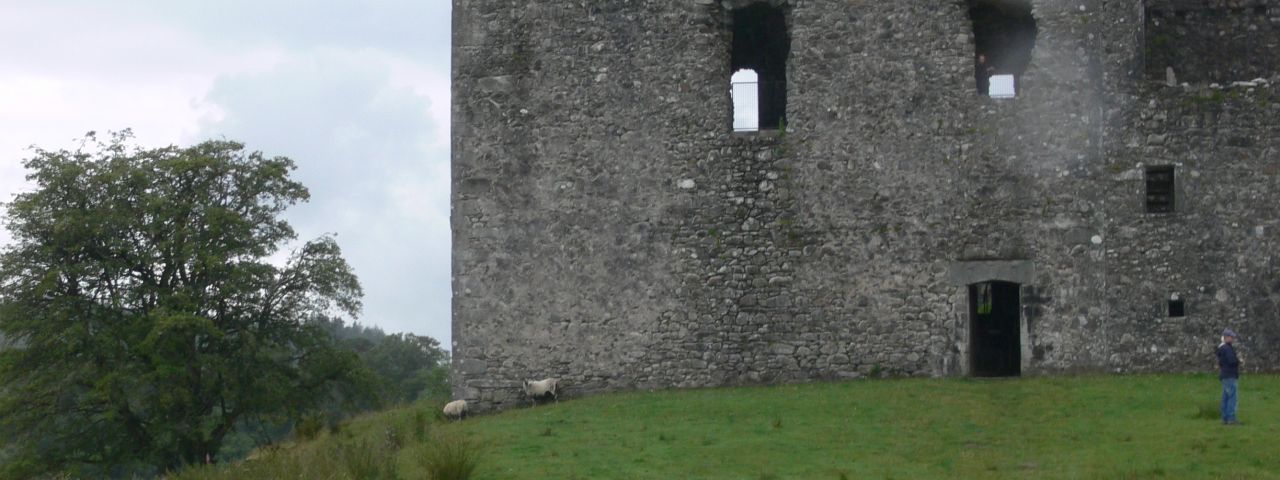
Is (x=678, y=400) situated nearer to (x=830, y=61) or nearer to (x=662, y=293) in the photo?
(x=662, y=293)

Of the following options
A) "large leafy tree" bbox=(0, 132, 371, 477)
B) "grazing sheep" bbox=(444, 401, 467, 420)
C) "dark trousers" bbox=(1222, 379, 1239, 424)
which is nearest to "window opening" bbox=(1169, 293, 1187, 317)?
"dark trousers" bbox=(1222, 379, 1239, 424)

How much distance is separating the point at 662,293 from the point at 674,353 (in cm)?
88

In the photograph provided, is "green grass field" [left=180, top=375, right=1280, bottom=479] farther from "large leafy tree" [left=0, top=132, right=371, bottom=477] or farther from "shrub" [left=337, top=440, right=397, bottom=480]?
"large leafy tree" [left=0, top=132, right=371, bottom=477]

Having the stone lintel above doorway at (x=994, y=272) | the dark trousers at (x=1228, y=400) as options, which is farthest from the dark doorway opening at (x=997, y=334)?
the dark trousers at (x=1228, y=400)

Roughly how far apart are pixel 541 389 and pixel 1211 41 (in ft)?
35.0

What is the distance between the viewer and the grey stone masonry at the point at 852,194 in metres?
21.8

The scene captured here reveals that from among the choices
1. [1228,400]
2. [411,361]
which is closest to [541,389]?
[1228,400]

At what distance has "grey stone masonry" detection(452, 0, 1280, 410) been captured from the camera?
71.5 ft

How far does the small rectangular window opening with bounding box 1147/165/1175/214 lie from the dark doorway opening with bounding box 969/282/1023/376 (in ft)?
7.25

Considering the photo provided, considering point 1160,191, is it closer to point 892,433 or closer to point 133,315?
point 892,433

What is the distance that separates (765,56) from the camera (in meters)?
24.8

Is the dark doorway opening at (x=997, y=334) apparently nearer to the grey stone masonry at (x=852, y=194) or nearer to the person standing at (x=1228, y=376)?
the grey stone masonry at (x=852, y=194)

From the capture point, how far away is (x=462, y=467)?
16188mm

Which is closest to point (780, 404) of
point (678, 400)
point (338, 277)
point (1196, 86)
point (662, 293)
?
point (678, 400)
